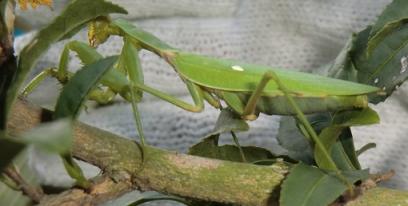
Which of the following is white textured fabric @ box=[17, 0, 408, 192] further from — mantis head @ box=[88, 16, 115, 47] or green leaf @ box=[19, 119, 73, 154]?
green leaf @ box=[19, 119, 73, 154]

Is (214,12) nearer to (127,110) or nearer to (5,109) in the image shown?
(127,110)

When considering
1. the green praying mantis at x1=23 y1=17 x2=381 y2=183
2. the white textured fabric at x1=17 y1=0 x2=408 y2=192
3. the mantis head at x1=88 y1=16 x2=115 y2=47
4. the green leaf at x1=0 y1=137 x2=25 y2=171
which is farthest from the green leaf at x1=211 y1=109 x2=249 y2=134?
the white textured fabric at x1=17 y1=0 x2=408 y2=192

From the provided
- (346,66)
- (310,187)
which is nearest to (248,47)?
(346,66)

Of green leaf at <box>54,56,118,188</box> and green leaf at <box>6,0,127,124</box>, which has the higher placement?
green leaf at <box>6,0,127,124</box>

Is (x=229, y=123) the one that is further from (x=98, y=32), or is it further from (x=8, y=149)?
(x=8, y=149)

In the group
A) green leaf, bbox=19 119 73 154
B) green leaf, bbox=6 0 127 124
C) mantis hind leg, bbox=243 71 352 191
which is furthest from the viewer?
mantis hind leg, bbox=243 71 352 191

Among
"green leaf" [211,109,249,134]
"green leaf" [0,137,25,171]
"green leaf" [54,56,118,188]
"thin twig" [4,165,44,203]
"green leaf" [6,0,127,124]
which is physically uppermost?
"green leaf" [6,0,127,124]

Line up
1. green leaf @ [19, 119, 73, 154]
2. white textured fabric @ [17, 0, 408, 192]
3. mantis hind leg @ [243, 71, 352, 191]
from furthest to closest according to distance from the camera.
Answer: white textured fabric @ [17, 0, 408, 192] → mantis hind leg @ [243, 71, 352, 191] → green leaf @ [19, 119, 73, 154]
